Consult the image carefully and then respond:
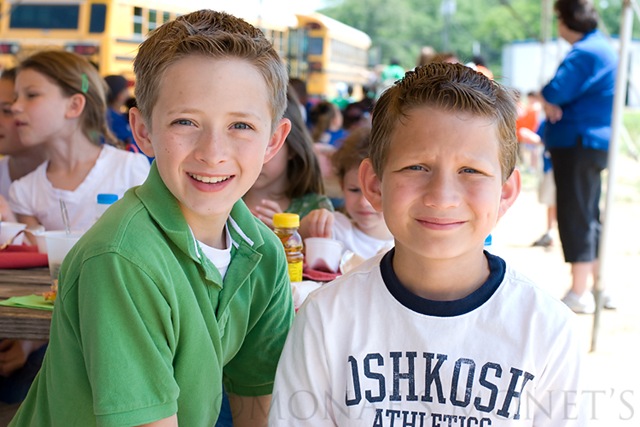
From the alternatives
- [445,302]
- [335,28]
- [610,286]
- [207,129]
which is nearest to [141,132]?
[207,129]

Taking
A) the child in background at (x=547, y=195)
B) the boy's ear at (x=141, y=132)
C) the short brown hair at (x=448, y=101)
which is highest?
the short brown hair at (x=448, y=101)

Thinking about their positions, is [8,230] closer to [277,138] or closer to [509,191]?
[277,138]

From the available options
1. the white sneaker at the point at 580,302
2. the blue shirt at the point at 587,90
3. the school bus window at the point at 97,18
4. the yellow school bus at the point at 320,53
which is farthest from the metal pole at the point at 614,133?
the yellow school bus at the point at 320,53

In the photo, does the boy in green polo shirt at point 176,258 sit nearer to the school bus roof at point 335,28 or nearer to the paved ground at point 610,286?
the paved ground at point 610,286

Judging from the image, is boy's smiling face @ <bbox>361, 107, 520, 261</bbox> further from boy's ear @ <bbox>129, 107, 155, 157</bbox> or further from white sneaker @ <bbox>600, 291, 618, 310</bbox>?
white sneaker @ <bbox>600, 291, 618, 310</bbox>

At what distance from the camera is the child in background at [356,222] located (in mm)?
2834

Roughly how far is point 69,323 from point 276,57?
0.72 meters

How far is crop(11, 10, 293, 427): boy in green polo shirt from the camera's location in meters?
1.44

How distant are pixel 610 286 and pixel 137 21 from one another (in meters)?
10.7

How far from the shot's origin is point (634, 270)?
731 cm

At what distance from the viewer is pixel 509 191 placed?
1673 mm

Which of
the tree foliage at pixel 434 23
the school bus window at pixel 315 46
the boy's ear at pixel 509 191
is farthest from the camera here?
the tree foliage at pixel 434 23

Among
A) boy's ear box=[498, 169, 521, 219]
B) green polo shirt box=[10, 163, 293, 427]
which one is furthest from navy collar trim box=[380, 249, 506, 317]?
green polo shirt box=[10, 163, 293, 427]

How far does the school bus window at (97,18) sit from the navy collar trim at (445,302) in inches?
541
